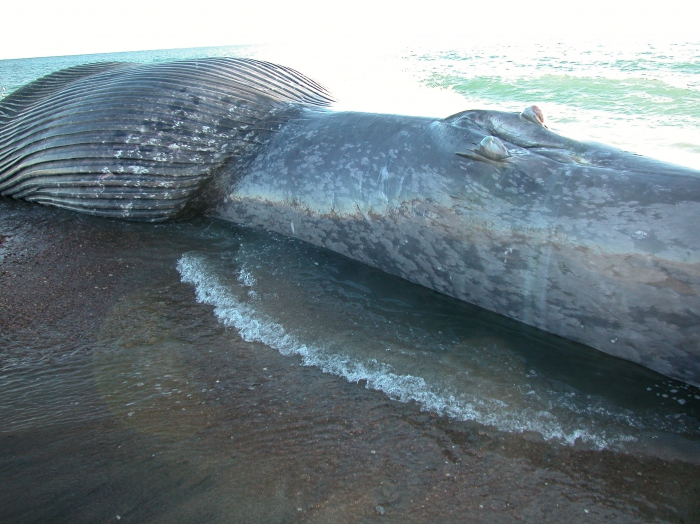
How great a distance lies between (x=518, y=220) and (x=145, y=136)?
350 centimetres

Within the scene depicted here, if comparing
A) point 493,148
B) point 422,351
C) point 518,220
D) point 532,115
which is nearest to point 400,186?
point 493,148

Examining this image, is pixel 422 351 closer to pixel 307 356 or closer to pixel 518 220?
pixel 307 356

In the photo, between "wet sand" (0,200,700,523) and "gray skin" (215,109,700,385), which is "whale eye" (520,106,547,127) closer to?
"gray skin" (215,109,700,385)

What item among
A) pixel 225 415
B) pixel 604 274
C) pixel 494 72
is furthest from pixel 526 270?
pixel 494 72

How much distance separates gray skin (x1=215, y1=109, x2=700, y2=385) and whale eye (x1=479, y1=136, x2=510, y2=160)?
1cm

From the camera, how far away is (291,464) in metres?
2.35

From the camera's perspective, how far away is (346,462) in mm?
2367

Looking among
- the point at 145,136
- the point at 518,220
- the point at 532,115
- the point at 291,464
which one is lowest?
the point at 291,464

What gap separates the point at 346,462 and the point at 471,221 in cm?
182

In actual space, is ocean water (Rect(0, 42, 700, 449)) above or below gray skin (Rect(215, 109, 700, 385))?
below

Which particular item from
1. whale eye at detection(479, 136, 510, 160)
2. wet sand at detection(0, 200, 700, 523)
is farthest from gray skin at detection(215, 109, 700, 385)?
wet sand at detection(0, 200, 700, 523)

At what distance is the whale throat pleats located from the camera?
15.3 ft

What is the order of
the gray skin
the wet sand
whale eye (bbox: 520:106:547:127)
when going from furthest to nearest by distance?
1. whale eye (bbox: 520:106:547:127)
2. the gray skin
3. the wet sand

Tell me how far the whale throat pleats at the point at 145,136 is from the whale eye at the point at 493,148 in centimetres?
238
